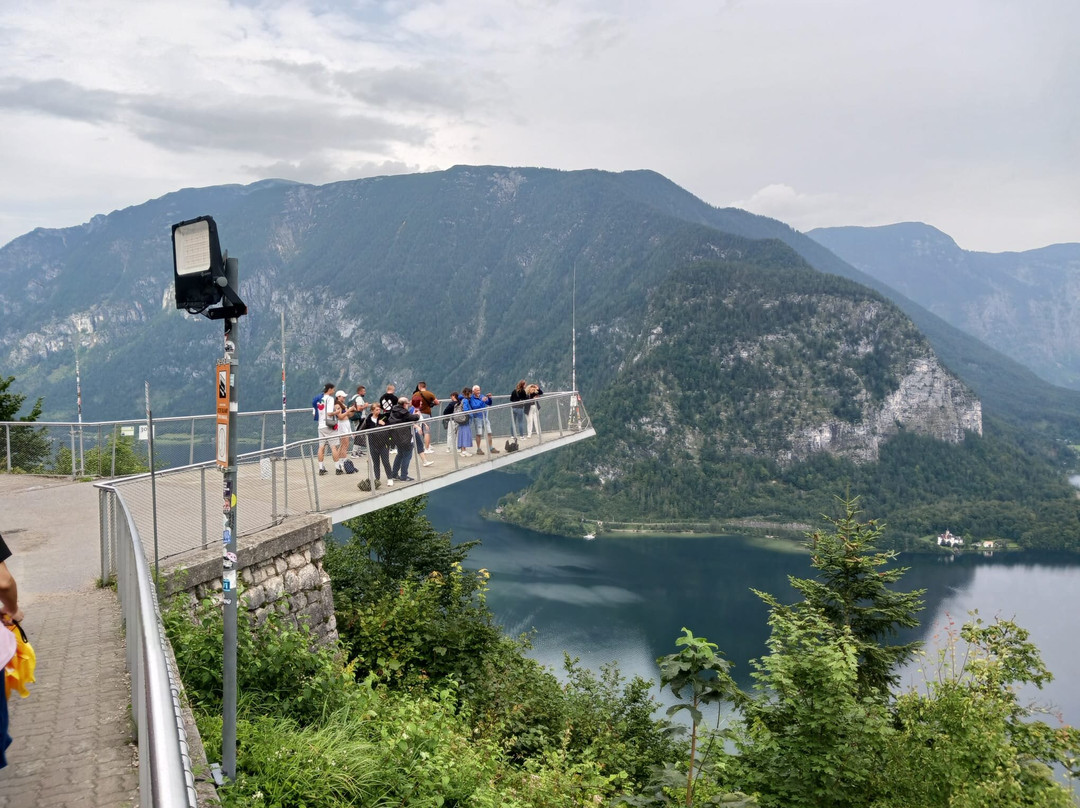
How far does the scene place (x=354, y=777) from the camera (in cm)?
511

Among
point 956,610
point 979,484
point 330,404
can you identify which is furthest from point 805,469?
point 330,404

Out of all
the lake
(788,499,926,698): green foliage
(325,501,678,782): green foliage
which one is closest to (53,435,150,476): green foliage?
(325,501,678,782): green foliage

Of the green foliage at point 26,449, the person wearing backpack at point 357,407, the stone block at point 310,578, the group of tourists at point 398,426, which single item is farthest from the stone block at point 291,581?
the green foliage at point 26,449

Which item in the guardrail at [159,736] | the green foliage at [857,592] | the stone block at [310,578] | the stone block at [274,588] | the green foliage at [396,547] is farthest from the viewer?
the green foliage at [396,547]

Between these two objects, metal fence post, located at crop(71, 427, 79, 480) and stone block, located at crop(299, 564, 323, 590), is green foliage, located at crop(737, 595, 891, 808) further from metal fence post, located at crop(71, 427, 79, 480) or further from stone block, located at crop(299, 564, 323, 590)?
metal fence post, located at crop(71, 427, 79, 480)

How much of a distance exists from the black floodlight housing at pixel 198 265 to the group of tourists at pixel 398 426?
7074 mm

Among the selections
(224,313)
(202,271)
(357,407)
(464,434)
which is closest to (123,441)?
(357,407)

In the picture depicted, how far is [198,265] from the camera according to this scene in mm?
4027

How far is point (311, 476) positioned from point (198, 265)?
7.24 meters

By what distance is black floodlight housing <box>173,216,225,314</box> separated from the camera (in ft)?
13.1

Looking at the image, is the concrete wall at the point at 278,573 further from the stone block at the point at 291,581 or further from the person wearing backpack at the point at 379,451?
the person wearing backpack at the point at 379,451

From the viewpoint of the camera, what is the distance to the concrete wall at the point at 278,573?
766 cm

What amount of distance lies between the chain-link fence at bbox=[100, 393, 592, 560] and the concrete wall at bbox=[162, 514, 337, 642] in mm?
329

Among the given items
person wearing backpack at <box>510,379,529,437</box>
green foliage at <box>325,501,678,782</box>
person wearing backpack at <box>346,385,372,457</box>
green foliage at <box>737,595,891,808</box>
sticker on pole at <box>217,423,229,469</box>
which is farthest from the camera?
Result: person wearing backpack at <box>510,379,529,437</box>
